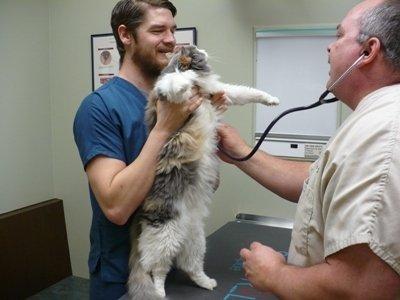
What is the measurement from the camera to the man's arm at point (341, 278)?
2.30ft

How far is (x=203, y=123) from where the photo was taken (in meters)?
1.36

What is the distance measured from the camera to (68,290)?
8.63ft

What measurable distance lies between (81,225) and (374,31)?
2397 mm

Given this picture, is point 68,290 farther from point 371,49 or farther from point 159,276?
point 371,49

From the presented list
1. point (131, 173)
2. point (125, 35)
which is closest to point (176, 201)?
point (131, 173)

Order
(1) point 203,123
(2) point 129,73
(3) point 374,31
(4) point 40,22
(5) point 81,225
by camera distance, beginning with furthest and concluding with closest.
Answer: (5) point 81,225, (4) point 40,22, (2) point 129,73, (1) point 203,123, (3) point 374,31

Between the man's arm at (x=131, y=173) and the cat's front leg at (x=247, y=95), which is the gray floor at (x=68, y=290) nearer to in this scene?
the man's arm at (x=131, y=173)

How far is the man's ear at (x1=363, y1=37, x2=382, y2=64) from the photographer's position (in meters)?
0.84

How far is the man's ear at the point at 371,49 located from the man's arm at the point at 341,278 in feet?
1.32

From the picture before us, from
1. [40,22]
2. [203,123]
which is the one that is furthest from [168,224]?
[40,22]

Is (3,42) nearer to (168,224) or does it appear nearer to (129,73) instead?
(129,73)

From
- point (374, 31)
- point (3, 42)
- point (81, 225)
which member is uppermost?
point (3, 42)

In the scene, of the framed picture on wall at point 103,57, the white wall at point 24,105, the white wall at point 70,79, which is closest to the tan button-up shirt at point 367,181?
the white wall at point 70,79

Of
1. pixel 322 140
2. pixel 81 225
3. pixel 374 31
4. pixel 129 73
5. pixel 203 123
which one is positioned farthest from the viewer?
pixel 81 225
